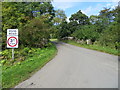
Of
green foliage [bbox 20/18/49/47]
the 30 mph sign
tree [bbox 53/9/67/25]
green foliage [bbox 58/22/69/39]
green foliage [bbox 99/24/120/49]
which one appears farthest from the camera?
tree [bbox 53/9/67/25]

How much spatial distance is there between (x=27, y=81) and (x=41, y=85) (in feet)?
2.19

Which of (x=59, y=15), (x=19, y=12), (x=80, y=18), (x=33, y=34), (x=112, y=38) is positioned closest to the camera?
(x=112, y=38)

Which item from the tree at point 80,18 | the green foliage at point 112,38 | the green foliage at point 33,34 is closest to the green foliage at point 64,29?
the tree at point 80,18

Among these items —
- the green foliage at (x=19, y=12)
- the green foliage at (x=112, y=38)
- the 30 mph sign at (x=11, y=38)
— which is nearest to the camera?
the 30 mph sign at (x=11, y=38)

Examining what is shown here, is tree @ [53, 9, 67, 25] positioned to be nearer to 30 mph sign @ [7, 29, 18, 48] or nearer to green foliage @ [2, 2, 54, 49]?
green foliage @ [2, 2, 54, 49]

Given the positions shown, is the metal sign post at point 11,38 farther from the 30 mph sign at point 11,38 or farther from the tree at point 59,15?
the tree at point 59,15

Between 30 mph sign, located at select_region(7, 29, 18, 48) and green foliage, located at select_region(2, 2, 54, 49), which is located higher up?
green foliage, located at select_region(2, 2, 54, 49)

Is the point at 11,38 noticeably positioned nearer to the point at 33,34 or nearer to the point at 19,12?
the point at 33,34

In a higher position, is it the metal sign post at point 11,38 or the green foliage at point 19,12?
the green foliage at point 19,12

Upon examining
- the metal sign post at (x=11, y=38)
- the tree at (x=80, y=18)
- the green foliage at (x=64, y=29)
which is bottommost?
the metal sign post at (x=11, y=38)

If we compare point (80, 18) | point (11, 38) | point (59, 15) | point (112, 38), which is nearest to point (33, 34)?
point (11, 38)

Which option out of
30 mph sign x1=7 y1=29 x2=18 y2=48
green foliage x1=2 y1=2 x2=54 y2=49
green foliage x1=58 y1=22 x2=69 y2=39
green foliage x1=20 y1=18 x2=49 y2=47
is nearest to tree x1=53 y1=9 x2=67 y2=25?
green foliage x1=58 y1=22 x2=69 y2=39

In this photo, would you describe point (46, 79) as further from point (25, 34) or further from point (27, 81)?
point (25, 34)

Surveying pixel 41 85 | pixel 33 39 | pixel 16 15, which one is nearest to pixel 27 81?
pixel 41 85
